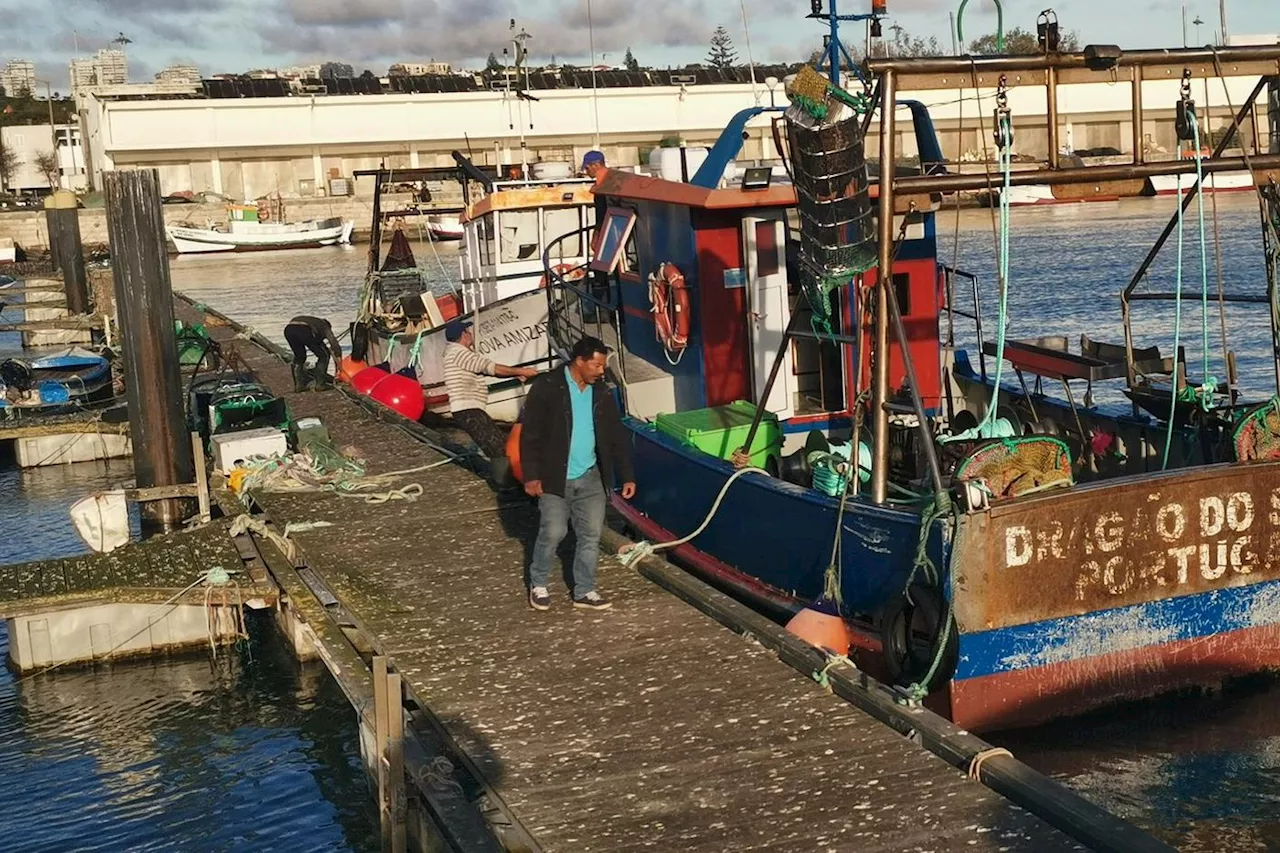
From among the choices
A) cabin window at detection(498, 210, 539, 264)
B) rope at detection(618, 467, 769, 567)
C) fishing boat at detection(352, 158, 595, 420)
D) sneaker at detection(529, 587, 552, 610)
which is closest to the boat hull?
fishing boat at detection(352, 158, 595, 420)

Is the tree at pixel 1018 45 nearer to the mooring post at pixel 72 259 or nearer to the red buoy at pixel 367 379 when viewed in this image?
the red buoy at pixel 367 379

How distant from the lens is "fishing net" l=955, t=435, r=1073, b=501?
9.06 meters

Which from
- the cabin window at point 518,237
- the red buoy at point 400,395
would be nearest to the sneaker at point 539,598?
the red buoy at point 400,395

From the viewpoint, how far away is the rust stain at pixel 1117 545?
8.84m

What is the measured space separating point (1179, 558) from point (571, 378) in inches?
154

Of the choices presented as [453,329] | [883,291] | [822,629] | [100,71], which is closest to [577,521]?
[822,629]

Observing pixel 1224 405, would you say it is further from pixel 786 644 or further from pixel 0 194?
pixel 0 194

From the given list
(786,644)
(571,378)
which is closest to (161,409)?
(571,378)

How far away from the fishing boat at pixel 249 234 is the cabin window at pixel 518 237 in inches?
1926

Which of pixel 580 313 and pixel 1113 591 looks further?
pixel 580 313

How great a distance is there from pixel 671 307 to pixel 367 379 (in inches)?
384

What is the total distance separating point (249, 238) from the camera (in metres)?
69.4

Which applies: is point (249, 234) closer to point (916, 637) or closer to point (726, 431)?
point (726, 431)

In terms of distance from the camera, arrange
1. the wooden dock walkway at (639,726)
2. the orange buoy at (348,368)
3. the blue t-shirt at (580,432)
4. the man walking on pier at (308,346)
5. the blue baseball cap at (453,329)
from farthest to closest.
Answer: the orange buoy at (348,368) < the blue baseball cap at (453,329) < the man walking on pier at (308,346) < the blue t-shirt at (580,432) < the wooden dock walkway at (639,726)
